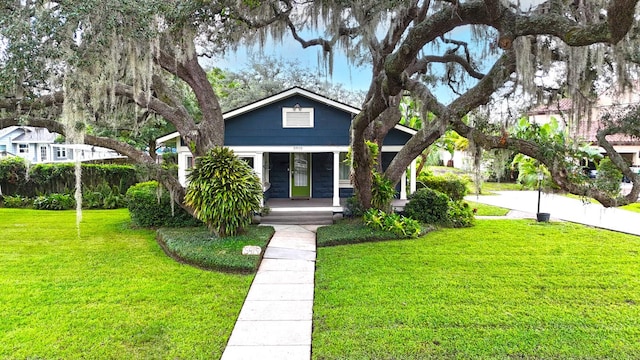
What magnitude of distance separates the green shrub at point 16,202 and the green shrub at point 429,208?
13.4m

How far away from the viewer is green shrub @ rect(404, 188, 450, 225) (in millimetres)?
10344

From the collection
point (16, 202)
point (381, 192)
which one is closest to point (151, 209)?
point (381, 192)

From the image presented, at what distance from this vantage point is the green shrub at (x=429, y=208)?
10.3m

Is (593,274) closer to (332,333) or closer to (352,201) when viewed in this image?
(332,333)

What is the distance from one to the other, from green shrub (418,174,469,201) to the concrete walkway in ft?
24.8

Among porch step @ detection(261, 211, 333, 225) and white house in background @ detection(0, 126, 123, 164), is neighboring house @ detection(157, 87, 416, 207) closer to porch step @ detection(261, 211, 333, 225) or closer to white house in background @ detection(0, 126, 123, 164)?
porch step @ detection(261, 211, 333, 225)

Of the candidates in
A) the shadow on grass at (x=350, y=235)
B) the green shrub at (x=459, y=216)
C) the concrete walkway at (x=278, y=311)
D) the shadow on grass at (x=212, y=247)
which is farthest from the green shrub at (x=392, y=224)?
the shadow on grass at (x=212, y=247)

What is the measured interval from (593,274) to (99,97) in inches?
340

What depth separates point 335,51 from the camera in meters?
8.68

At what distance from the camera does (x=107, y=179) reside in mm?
15289

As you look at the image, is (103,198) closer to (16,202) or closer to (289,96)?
(16,202)

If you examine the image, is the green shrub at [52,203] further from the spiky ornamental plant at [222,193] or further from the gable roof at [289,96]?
the spiky ornamental plant at [222,193]

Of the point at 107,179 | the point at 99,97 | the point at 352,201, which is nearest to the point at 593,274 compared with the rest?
the point at 352,201

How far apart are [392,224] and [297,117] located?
4408 millimetres
